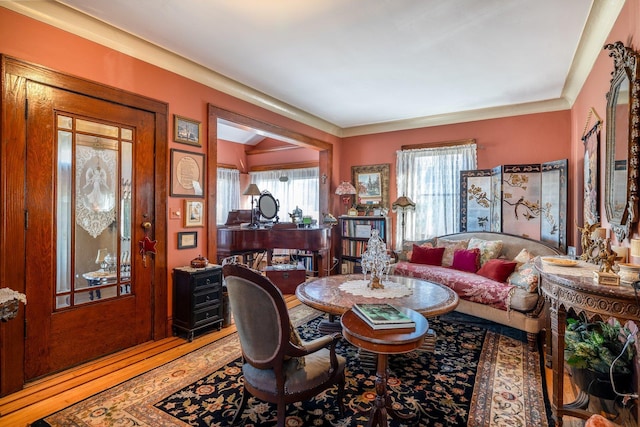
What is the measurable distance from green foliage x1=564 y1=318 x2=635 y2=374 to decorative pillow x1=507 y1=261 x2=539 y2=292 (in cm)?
80

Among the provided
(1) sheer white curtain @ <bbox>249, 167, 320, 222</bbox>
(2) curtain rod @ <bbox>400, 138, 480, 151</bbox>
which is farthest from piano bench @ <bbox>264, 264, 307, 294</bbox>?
(2) curtain rod @ <bbox>400, 138, 480, 151</bbox>

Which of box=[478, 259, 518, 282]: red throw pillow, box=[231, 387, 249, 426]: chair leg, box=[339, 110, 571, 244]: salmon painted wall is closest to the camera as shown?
box=[231, 387, 249, 426]: chair leg

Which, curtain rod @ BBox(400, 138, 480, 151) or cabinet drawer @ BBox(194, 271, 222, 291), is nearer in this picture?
cabinet drawer @ BBox(194, 271, 222, 291)

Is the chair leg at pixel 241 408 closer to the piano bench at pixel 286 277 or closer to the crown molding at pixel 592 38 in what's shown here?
the piano bench at pixel 286 277

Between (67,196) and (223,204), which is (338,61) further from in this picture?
(223,204)

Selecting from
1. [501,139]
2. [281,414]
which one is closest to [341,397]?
[281,414]

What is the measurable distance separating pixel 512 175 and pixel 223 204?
5.71m

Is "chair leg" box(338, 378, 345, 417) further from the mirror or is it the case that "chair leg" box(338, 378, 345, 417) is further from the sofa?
the sofa

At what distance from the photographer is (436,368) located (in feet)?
8.39

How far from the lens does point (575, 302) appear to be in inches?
66.2

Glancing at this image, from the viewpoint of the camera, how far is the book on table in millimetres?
1609

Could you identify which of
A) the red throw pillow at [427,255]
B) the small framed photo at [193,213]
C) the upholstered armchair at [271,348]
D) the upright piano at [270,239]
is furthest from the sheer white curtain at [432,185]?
the upholstered armchair at [271,348]

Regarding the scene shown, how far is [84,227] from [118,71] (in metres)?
1.41

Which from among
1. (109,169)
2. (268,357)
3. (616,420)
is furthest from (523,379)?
(109,169)
